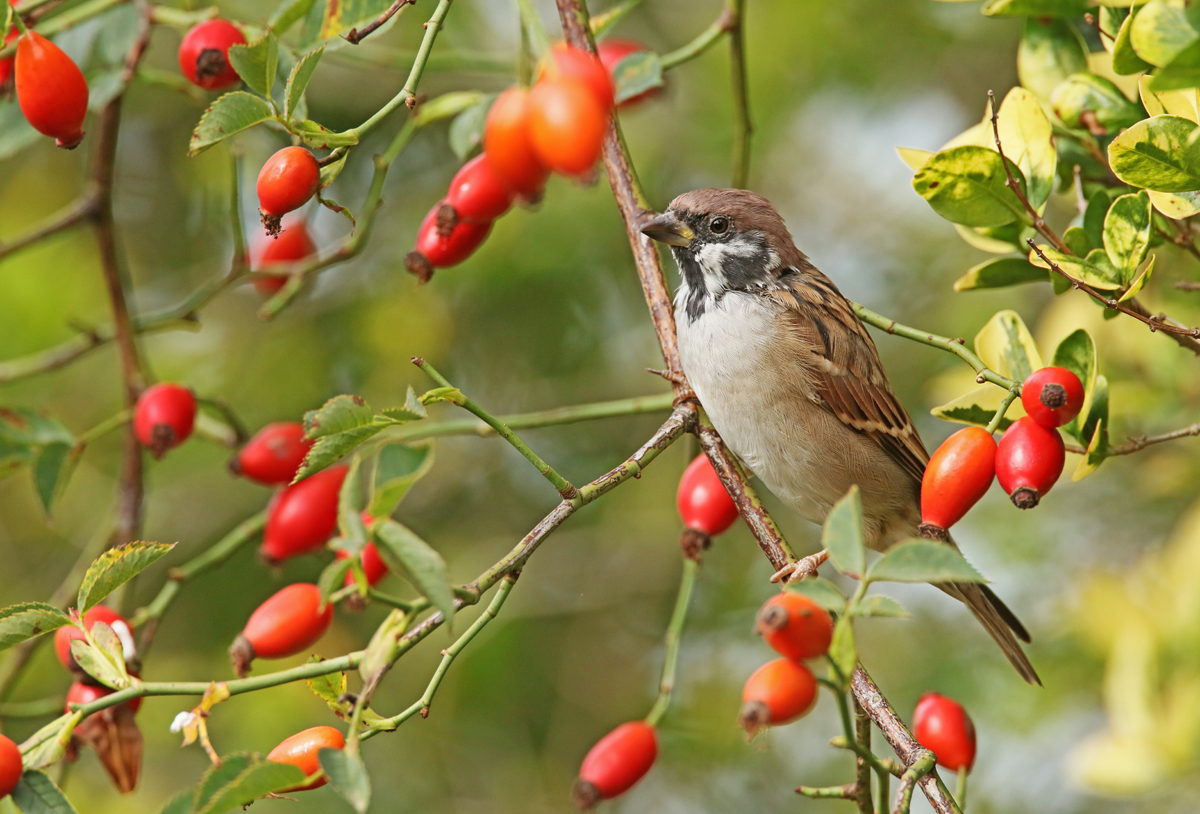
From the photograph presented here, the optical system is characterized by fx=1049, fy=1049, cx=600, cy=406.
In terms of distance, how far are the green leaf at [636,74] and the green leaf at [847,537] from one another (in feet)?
4.85

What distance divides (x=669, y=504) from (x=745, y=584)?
1.38ft

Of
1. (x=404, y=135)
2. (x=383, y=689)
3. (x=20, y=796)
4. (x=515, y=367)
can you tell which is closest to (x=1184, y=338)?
(x=404, y=135)

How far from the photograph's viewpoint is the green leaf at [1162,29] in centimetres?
135

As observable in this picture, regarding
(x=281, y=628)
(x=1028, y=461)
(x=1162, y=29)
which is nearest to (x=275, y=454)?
(x=281, y=628)

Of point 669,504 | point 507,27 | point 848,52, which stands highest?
point 507,27

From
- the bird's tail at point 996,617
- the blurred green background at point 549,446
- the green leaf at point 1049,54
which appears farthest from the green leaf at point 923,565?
the blurred green background at point 549,446

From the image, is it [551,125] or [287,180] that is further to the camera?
[287,180]

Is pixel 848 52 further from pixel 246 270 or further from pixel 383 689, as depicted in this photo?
pixel 383 689

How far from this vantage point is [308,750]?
147 centimetres

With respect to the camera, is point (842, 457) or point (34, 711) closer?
point (34, 711)

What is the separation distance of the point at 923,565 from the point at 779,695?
0.85ft

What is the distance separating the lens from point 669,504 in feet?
13.2

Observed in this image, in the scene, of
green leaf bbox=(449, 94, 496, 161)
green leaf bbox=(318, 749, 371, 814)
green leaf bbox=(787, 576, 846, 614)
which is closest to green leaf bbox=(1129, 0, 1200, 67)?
green leaf bbox=(787, 576, 846, 614)

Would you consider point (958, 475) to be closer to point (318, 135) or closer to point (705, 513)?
point (705, 513)
